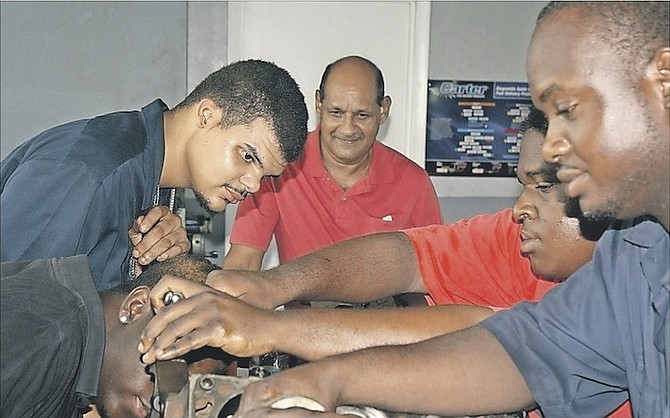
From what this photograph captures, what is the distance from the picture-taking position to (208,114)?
6.29 feet

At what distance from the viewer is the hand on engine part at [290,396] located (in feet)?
3.67

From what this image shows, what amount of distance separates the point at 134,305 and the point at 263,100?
62 cm

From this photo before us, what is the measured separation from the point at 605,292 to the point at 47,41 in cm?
273

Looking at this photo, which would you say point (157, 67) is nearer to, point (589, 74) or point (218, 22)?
point (218, 22)

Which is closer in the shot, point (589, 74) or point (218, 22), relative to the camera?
point (589, 74)

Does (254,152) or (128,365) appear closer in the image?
(128,365)

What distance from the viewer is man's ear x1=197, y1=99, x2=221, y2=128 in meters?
1.91

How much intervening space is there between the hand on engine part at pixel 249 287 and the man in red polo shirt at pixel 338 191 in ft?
3.42

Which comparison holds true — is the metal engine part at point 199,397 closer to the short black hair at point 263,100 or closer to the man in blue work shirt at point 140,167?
the man in blue work shirt at point 140,167

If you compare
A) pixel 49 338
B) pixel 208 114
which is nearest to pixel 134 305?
pixel 49 338

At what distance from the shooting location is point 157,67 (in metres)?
3.46

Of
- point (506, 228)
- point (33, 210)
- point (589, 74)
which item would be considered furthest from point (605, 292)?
point (33, 210)

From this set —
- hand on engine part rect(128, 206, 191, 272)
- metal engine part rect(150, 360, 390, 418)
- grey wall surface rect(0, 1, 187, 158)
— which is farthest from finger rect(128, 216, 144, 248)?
grey wall surface rect(0, 1, 187, 158)

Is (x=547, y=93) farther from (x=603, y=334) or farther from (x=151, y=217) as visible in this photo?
(x=151, y=217)
